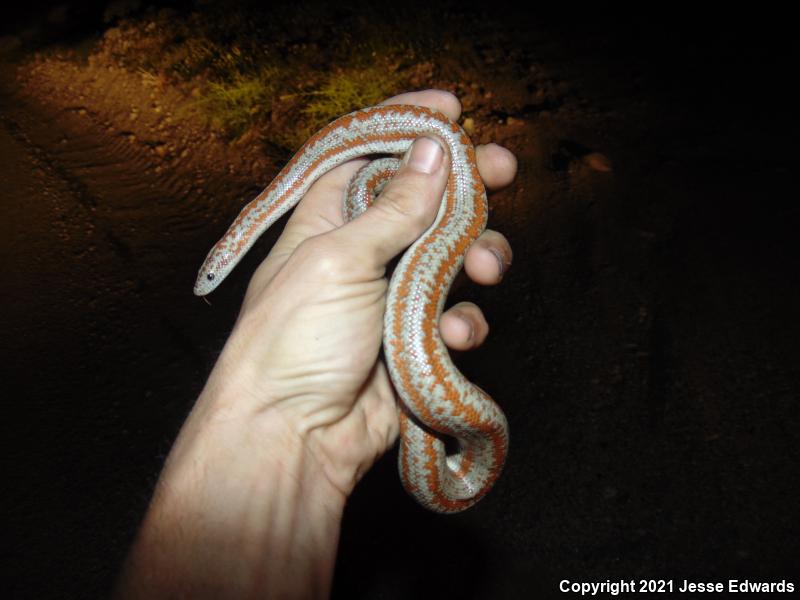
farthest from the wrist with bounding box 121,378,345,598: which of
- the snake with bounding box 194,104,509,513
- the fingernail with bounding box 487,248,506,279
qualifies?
the fingernail with bounding box 487,248,506,279

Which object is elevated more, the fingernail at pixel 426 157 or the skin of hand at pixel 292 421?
the fingernail at pixel 426 157

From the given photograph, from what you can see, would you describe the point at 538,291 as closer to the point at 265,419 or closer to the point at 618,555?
the point at 618,555

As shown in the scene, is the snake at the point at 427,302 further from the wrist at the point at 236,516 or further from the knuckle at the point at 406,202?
the wrist at the point at 236,516

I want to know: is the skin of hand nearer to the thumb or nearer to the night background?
the thumb

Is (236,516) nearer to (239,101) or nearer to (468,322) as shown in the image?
(468,322)

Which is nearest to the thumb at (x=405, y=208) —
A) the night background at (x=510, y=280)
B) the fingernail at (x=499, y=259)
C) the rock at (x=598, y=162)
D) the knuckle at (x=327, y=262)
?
the knuckle at (x=327, y=262)

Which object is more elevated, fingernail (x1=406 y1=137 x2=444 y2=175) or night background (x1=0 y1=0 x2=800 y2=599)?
fingernail (x1=406 y1=137 x2=444 y2=175)

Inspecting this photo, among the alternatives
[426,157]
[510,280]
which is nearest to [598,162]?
[510,280]
